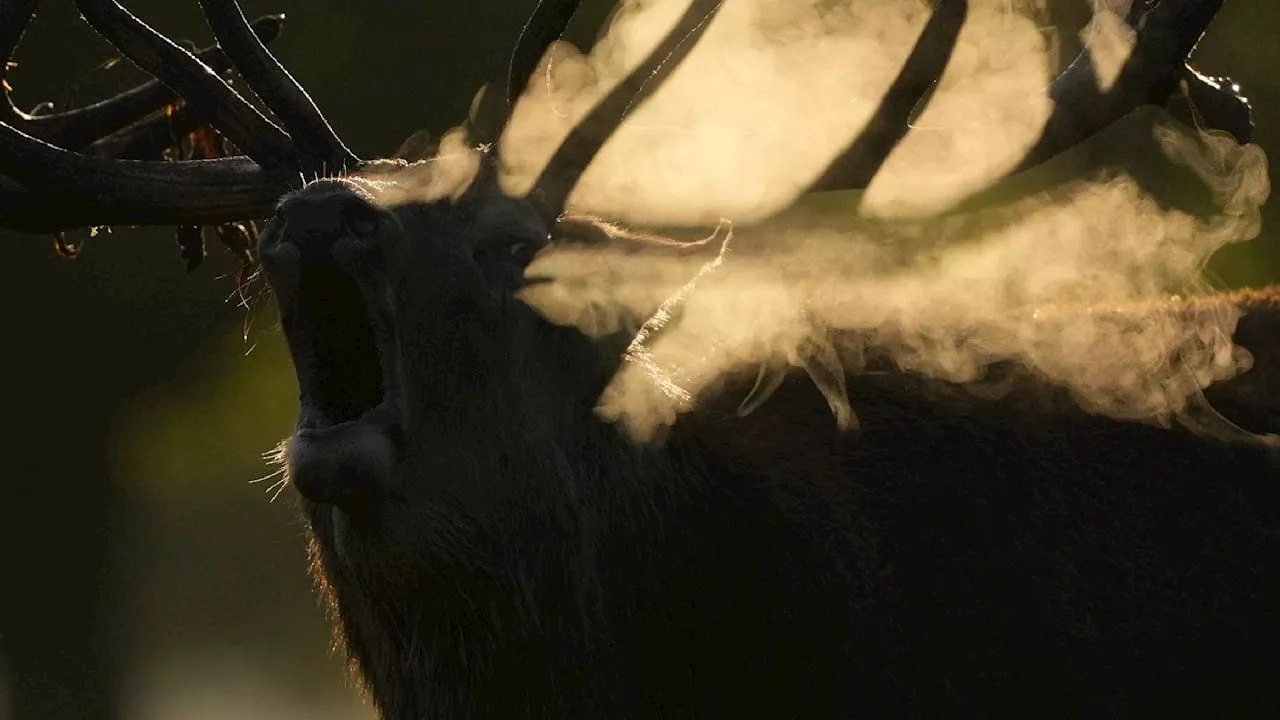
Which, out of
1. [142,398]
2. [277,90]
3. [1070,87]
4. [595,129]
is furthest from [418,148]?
[142,398]

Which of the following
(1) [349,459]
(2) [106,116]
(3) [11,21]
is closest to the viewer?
(1) [349,459]

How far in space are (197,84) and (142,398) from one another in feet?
40.9

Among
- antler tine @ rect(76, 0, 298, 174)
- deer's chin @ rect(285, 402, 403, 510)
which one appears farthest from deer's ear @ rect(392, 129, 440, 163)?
deer's chin @ rect(285, 402, 403, 510)

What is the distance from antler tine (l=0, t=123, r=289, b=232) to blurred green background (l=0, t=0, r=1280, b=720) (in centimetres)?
951

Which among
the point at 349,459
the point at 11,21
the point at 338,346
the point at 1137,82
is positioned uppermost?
the point at 11,21

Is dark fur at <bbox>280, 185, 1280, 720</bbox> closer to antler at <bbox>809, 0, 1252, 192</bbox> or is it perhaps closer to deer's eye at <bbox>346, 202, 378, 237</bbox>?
deer's eye at <bbox>346, 202, 378, 237</bbox>

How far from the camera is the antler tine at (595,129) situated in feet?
10.3

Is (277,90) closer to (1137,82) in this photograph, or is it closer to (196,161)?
(196,161)

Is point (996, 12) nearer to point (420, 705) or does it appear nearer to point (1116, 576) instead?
point (1116, 576)

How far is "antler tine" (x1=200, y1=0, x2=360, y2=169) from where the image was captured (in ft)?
10.9

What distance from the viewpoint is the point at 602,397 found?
10.3ft

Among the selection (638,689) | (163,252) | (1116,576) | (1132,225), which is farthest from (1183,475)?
(163,252)

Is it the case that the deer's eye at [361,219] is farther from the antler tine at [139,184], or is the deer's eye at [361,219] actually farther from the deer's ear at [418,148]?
the antler tine at [139,184]

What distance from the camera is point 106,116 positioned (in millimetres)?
4164
